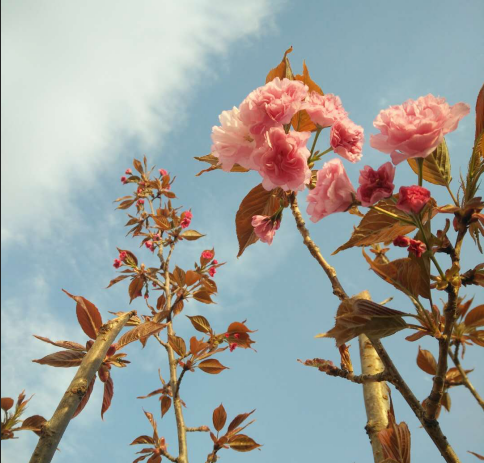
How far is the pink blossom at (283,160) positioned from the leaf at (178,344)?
4.40ft

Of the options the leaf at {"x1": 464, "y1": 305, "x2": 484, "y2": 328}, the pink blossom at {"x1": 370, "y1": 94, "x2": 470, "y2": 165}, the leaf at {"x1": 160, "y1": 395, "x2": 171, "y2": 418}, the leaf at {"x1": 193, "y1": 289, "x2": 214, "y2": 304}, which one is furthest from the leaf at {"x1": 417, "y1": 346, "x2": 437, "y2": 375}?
the leaf at {"x1": 160, "y1": 395, "x2": 171, "y2": 418}

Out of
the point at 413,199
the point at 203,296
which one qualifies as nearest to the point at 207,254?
the point at 203,296

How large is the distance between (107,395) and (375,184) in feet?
3.01

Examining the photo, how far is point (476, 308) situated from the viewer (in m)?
0.90

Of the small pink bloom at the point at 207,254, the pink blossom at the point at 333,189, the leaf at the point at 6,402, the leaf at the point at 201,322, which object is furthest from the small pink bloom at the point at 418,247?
the small pink bloom at the point at 207,254

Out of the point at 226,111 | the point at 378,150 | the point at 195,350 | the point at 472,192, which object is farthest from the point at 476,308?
the point at 195,350

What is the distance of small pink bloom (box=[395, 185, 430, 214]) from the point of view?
24.6 inches

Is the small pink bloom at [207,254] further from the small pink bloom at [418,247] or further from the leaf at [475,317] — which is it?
the small pink bloom at [418,247]

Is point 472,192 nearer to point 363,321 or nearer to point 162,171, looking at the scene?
point 363,321

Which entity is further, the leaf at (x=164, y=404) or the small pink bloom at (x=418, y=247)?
the leaf at (x=164, y=404)

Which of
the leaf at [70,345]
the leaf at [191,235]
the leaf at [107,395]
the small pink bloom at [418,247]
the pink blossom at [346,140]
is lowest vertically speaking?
the leaf at [107,395]

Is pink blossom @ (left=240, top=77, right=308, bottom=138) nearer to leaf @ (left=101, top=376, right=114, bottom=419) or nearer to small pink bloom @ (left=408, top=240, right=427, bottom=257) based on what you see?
small pink bloom @ (left=408, top=240, right=427, bottom=257)

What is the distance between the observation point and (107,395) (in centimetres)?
108

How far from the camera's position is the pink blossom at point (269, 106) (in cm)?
78
